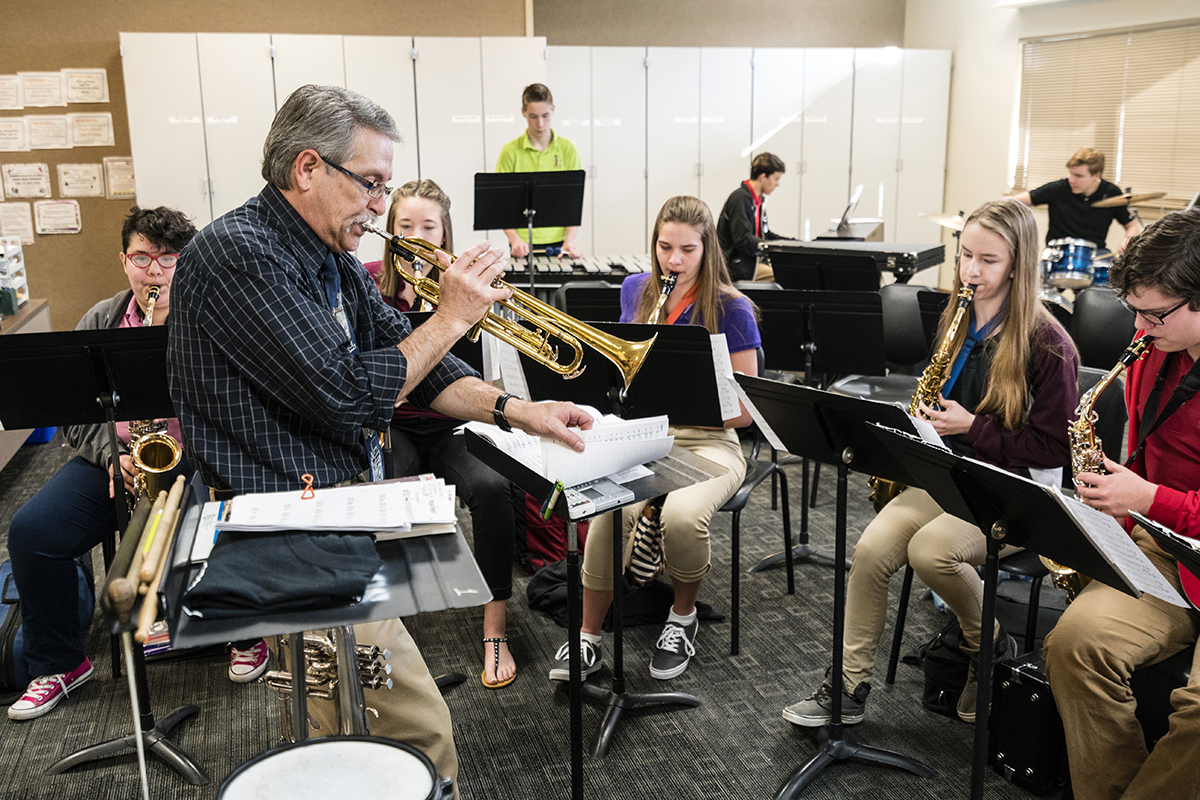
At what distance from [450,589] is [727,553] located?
2.79m

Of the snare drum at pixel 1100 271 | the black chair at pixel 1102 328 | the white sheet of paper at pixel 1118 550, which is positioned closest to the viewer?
Answer: the white sheet of paper at pixel 1118 550

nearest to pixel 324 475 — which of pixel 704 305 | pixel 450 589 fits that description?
pixel 450 589

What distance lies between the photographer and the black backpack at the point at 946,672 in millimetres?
2828

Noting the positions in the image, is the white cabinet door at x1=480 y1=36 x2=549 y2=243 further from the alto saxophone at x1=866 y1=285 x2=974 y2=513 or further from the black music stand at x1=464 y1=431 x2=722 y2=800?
the black music stand at x1=464 y1=431 x2=722 y2=800

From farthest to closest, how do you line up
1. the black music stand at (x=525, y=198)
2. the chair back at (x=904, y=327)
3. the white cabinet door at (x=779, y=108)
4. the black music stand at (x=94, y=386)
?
1. the white cabinet door at (x=779, y=108)
2. the black music stand at (x=525, y=198)
3. the chair back at (x=904, y=327)
4. the black music stand at (x=94, y=386)

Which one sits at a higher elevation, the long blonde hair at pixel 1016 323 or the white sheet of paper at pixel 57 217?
the white sheet of paper at pixel 57 217

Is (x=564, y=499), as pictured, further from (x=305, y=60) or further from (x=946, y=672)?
(x=305, y=60)

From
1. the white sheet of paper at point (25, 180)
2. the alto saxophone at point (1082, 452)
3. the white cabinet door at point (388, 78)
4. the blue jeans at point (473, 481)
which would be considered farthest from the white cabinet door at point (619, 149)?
the alto saxophone at point (1082, 452)

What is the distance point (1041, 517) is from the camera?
1797mm

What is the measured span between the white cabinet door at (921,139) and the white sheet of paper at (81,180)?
7114 millimetres

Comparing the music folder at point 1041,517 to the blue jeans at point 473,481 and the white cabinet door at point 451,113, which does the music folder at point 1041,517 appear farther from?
the white cabinet door at point 451,113

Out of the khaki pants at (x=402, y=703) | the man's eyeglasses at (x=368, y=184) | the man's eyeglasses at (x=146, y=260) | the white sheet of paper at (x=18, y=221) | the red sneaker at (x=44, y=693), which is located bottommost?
the red sneaker at (x=44, y=693)

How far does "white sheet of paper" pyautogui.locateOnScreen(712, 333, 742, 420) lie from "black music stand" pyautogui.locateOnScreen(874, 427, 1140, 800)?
793mm

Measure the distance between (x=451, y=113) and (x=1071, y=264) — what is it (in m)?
4.69
